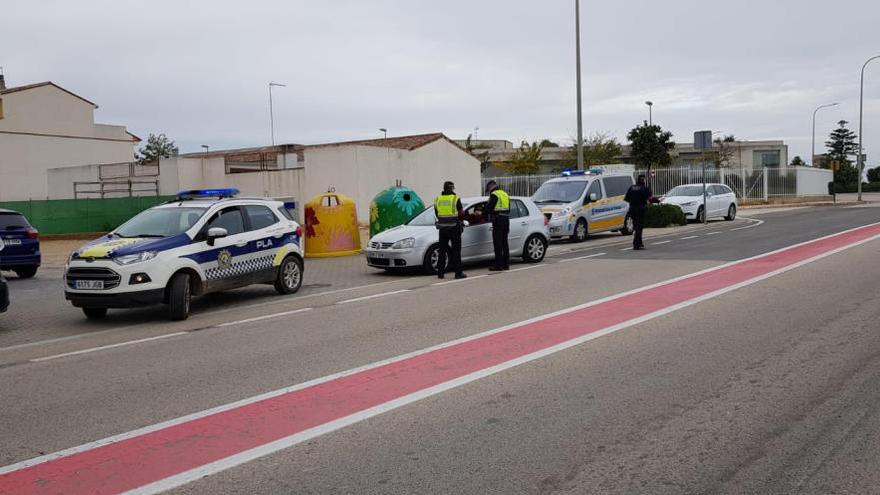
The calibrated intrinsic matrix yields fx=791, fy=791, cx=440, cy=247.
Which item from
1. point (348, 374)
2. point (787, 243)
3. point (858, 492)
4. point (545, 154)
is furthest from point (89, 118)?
point (858, 492)

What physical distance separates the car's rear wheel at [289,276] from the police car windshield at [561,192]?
34.3ft

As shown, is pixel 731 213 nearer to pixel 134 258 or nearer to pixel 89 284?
pixel 134 258

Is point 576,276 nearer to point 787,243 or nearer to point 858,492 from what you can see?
point 787,243

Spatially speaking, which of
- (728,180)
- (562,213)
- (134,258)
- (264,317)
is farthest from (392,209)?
(728,180)

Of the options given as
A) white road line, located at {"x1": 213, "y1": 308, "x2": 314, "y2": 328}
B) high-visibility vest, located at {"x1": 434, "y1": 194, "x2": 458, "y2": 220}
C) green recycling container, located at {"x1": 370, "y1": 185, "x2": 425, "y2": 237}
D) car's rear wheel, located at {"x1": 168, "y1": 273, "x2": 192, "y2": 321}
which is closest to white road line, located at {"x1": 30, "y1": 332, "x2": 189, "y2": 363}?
white road line, located at {"x1": 213, "y1": 308, "x2": 314, "y2": 328}

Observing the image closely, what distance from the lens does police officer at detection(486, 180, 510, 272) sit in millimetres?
14977

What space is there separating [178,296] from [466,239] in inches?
254

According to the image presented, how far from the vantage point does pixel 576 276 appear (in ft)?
44.2

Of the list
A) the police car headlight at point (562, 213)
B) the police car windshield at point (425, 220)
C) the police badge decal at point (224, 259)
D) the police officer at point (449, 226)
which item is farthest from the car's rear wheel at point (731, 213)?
the police badge decal at point (224, 259)

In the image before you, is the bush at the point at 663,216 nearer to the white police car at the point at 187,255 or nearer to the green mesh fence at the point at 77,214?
the white police car at the point at 187,255

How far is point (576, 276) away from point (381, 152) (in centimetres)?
1958

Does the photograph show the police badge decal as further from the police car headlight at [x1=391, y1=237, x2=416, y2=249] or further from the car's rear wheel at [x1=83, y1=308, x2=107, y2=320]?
the police car headlight at [x1=391, y1=237, x2=416, y2=249]

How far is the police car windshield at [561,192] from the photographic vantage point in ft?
73.3

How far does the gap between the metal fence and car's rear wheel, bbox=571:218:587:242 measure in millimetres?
→ 16881
